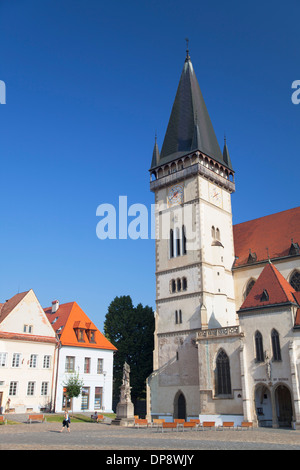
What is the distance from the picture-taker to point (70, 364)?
1523 inches

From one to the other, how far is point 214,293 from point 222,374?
757 centimetres

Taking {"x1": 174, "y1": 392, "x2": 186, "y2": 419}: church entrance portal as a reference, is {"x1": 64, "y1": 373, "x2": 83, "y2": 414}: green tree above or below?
above

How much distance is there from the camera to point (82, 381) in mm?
38000

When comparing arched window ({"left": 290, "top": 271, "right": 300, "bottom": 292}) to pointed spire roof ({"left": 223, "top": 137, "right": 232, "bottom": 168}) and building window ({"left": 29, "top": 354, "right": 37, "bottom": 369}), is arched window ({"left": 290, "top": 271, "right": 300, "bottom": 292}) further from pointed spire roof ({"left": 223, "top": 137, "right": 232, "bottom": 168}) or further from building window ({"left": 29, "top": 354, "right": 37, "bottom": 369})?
building window ({"left": 29, "top": 354, "right": 37, "bottom": 369})

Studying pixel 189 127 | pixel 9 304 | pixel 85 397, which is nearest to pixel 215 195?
pixel 189 127

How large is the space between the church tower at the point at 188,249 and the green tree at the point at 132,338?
8.82 m

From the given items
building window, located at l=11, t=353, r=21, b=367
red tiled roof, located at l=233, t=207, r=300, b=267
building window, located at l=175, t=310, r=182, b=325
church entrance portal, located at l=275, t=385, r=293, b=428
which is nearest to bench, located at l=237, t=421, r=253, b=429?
church entrance portal, located at l=275, t=385, r=293, b=428

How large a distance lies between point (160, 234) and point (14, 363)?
17.2 m

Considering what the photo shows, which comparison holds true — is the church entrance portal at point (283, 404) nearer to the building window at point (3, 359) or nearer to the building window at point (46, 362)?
the building window at point (46, 362)

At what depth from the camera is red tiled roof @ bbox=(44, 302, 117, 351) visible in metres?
39.7

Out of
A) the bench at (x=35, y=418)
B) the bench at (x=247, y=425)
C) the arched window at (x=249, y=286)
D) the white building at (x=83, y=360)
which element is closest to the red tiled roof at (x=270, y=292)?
the arched window at (x=249, y=286)

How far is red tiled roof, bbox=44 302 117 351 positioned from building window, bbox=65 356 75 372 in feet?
3.95

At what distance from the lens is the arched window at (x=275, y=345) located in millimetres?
29795
